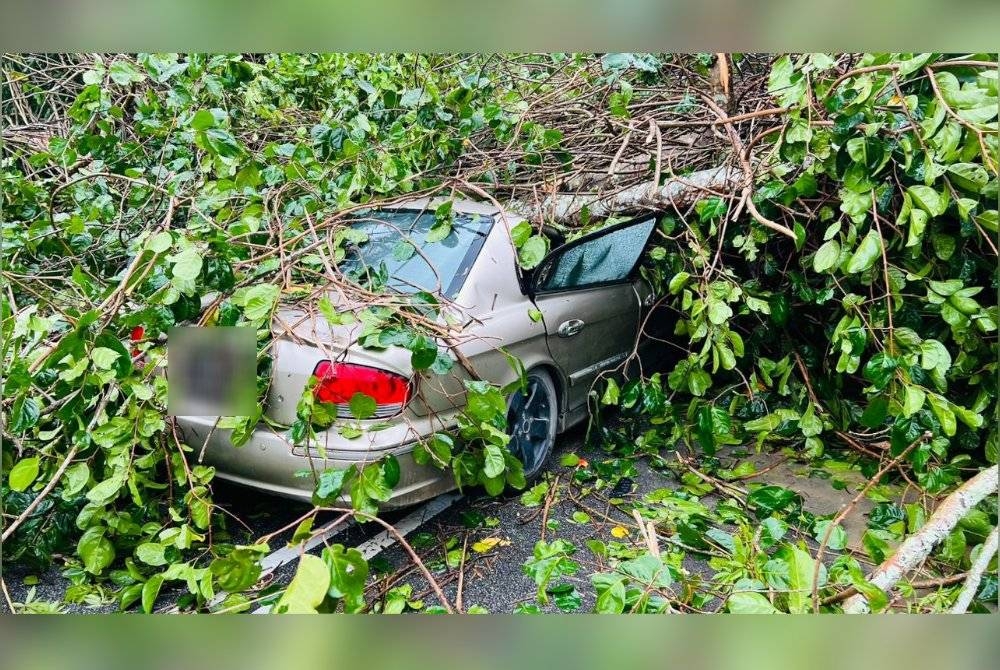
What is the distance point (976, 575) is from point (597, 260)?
2.25 meters

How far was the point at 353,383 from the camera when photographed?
2434 mm

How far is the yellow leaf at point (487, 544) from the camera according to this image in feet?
8.97

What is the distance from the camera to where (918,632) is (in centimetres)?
157

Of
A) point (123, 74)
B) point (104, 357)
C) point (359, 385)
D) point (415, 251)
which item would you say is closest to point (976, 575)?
point (359, 385)

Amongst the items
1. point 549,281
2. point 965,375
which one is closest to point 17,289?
point 549,281

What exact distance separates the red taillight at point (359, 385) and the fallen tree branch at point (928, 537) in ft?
5.54

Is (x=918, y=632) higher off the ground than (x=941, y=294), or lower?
lower

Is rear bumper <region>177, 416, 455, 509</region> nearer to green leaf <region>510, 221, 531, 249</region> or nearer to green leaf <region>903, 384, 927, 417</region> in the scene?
green leaf <region>510, 221, 531, 249</region>

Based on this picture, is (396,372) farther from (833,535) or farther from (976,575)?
(976,575)

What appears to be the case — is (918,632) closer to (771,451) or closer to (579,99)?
(771,451)

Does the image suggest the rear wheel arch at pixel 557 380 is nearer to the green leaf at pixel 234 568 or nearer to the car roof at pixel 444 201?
the car roof at pixel 444 201

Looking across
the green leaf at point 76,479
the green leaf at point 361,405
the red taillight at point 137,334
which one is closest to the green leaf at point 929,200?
the green leaf at point 361,405

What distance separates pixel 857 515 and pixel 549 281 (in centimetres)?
192
